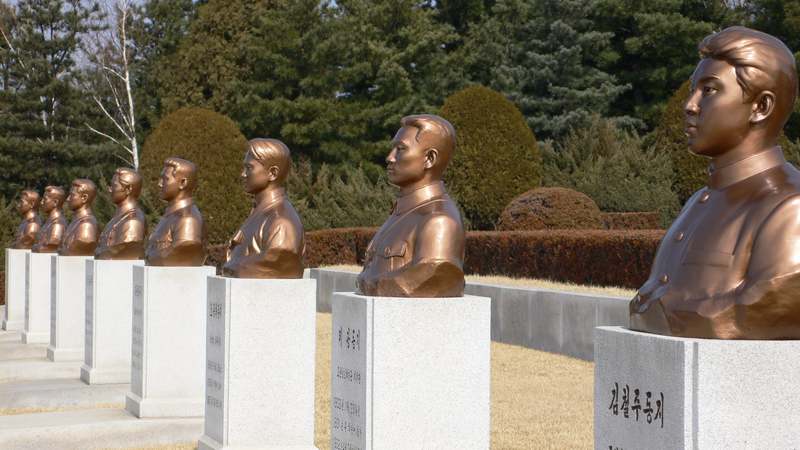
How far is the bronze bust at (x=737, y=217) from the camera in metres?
4.00

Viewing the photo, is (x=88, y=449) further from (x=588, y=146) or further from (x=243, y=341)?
(x=588, y=146)

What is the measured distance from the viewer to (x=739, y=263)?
13.4ft

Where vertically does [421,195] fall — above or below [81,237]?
above

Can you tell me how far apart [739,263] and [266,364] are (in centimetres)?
445

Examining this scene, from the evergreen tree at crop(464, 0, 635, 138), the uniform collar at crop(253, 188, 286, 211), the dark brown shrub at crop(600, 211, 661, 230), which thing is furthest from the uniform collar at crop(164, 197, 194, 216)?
the evergreen tree at crop(464, 0, 635, 138)

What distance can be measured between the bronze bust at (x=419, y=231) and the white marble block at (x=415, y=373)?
4.8 inches

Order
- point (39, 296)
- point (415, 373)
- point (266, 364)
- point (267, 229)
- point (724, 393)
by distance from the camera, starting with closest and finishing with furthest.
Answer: point (724, 393) < point (415, 373) < point (266, 364) < point (267, 229) < point (39, 296)

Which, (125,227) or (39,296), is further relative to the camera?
(39,296)

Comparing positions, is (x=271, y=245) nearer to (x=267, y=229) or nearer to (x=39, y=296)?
(x=267, y=229)

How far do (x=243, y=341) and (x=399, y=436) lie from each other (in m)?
1.85

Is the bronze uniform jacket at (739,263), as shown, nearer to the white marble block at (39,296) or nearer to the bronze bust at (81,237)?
the bronze bust at (81,237)

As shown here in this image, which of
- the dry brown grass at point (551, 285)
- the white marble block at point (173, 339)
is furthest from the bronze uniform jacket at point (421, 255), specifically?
the dry brown grass at point (551, 285)

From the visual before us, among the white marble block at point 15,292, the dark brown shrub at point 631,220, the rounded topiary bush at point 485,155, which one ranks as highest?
the rounded topiary bush at point 485,155

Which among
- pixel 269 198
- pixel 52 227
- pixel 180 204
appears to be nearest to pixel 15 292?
pixel 52 227
